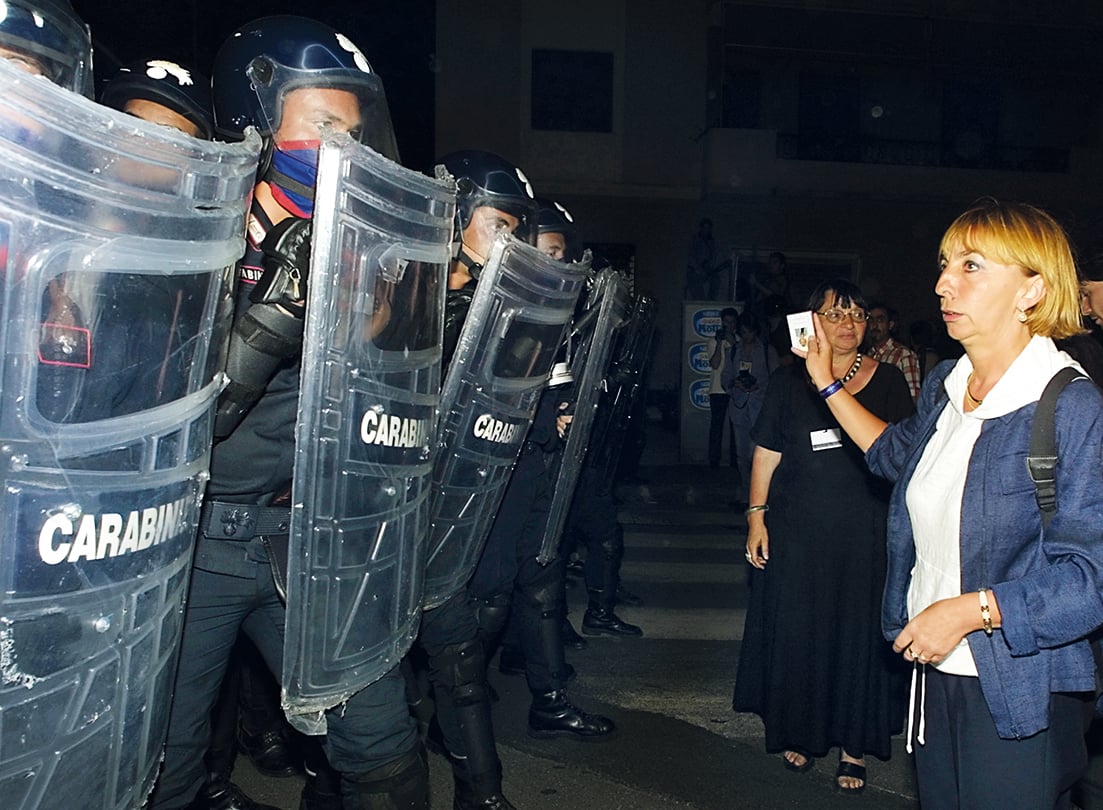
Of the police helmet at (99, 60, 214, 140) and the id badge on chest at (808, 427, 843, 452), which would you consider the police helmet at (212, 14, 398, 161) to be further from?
the id badge on chest at (808, 427, 843, 452)

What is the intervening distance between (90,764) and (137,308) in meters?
0.63

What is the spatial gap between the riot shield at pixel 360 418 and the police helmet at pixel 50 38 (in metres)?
0.47

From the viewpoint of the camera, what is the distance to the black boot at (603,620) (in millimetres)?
6133

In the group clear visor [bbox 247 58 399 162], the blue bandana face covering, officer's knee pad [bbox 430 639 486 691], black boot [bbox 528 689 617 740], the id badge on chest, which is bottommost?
black boot [bbox 528 689 617 740]

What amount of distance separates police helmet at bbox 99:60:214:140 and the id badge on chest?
223 cm

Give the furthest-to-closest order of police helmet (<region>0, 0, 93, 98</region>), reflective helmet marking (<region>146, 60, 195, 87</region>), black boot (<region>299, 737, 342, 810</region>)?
reflective helmet marking (<region>146, 60, 195, 87</region>) → black boot (<region>299, 737, 342, 810</region>) → police helmet (<region>0, 0, 93, 98</region>)

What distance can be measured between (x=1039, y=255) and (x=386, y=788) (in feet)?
5.90

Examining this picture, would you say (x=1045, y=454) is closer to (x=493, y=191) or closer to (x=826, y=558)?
(x=826, y=558)

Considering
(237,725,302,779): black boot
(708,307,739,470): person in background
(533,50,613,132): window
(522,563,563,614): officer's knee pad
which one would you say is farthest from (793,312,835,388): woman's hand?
(533,50,613,132): window

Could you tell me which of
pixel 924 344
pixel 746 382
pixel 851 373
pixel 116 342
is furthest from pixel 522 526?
pixel 924 344

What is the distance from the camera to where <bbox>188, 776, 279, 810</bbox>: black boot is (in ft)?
10.9

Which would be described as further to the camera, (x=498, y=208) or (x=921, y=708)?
(x=498, y=208)

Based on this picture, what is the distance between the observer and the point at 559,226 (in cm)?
497

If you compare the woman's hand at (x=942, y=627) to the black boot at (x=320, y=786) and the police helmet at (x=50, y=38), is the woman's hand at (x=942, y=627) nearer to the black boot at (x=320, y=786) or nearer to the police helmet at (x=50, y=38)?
the black boot at (x=320, y=786)
